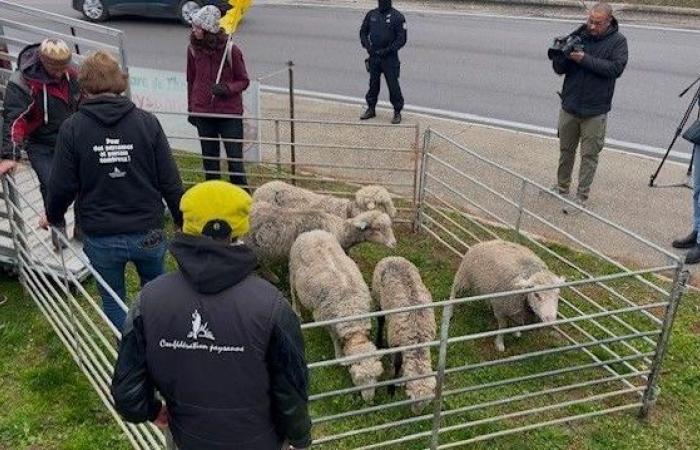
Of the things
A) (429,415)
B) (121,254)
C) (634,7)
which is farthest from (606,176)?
(634,7)

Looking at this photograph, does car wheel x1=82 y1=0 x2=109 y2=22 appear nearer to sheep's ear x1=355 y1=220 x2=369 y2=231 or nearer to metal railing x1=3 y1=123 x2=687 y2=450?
metal railing x1=3 y1=123 x2=687 y2=450

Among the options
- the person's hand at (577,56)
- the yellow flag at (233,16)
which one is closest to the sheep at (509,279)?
the person's hand at (577,56)

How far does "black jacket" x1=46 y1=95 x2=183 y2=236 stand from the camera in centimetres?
450

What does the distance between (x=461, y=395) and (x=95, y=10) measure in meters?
16.8

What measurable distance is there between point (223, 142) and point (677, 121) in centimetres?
788

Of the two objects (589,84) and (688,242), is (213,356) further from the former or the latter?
(688,242)

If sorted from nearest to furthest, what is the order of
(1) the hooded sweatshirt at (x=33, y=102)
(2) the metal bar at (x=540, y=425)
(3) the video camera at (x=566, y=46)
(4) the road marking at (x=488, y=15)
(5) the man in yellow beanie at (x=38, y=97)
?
(2) the metal bar at (x=540, y=425) → (5) the man in yellow beanie at (x=38, y=97) → (1) the hooded sweatshirt at (x=33, y=102) → (3) the video camera at (x=566, y=46) → (4) the road marking at (x=488, y=15)

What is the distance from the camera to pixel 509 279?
633 centimetres

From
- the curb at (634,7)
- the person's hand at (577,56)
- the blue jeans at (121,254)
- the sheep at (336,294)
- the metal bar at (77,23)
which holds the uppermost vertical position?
the metal bar at (77,23)

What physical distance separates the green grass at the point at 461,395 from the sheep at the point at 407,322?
0.28m

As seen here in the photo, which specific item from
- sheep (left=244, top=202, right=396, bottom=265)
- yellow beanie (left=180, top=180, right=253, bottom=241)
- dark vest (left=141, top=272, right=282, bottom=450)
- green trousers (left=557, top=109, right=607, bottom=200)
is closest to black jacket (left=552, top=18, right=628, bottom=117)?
green trousers (left=557, top=109, right=607, bottom=200)

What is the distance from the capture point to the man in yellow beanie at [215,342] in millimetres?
2801

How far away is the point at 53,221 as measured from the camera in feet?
16.3

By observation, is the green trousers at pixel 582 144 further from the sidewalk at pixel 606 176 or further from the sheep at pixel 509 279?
the sheep at pixel 509 279
